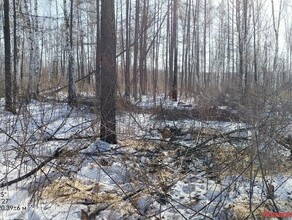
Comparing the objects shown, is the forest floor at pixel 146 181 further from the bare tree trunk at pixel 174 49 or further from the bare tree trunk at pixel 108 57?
the bare tree trunk at pixel 174 49

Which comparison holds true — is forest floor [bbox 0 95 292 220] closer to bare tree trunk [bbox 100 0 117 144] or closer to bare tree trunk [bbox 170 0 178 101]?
bare tree trunk [bbox 100 0 117 144]

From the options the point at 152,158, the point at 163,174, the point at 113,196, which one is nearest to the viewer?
the point at 113,196

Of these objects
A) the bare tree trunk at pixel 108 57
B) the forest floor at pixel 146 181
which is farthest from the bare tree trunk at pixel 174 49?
the forest floor at pixel 146 181

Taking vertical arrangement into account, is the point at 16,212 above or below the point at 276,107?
below

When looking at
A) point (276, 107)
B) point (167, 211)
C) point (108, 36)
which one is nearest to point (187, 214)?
point (167, 211)

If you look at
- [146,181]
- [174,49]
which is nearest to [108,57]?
[146,181]

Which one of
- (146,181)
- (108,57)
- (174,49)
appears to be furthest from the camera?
(174,49)

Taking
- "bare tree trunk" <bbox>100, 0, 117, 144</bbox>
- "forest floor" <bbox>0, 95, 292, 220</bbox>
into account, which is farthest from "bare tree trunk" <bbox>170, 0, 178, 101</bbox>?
"forest floor" <bbox>0, 95, 292, 220</bbox>

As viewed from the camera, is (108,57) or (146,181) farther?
(108,57)

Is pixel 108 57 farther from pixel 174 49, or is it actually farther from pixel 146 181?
pixel 174 49

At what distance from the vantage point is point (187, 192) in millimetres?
4172

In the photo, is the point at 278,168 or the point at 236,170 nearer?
the point at 236,170

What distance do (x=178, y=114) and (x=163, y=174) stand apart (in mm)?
6288

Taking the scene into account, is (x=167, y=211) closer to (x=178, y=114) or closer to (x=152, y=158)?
(x=152, y=158)
